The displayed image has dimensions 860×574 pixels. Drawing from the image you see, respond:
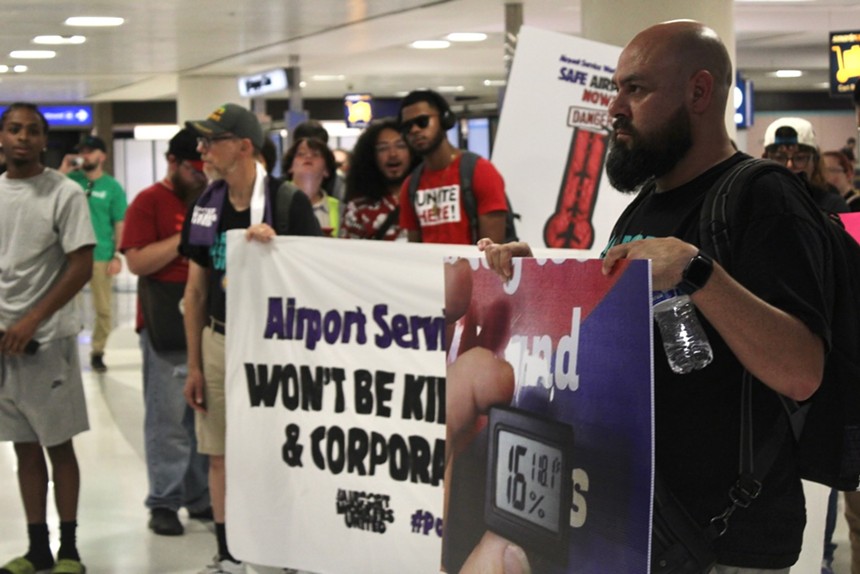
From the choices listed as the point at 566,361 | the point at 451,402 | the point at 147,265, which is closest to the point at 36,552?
the point at 147,265

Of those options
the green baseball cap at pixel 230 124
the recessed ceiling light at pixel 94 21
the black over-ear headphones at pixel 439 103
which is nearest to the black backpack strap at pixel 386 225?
the black over-ear headphones at pixel 439 103

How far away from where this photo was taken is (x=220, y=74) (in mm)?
18391

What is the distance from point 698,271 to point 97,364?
10243mm

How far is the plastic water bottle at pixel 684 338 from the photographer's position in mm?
1963

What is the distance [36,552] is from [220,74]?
45.5ft

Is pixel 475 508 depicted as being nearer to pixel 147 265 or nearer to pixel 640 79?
pixel 640 79

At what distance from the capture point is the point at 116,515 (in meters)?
6.29

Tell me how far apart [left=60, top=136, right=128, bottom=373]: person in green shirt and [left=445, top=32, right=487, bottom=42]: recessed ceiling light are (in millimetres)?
4383

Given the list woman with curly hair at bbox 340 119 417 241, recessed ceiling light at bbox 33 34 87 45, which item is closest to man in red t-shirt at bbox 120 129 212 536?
woman with curly hair at bbox 340 119 417 241

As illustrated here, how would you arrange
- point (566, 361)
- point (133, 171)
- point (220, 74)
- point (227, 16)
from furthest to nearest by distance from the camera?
point (133, 171)
point (220, 74)
point (227, 16)
point (566, 361)

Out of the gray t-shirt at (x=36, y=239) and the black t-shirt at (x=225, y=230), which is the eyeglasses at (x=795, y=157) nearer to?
the black t-shirt at (x=225, y=230)

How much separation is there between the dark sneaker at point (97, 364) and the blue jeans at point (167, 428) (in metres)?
5.43

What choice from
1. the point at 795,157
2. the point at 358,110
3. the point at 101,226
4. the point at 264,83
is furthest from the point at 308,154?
the point at 358,110

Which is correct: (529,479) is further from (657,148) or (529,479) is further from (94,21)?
(94,21)
